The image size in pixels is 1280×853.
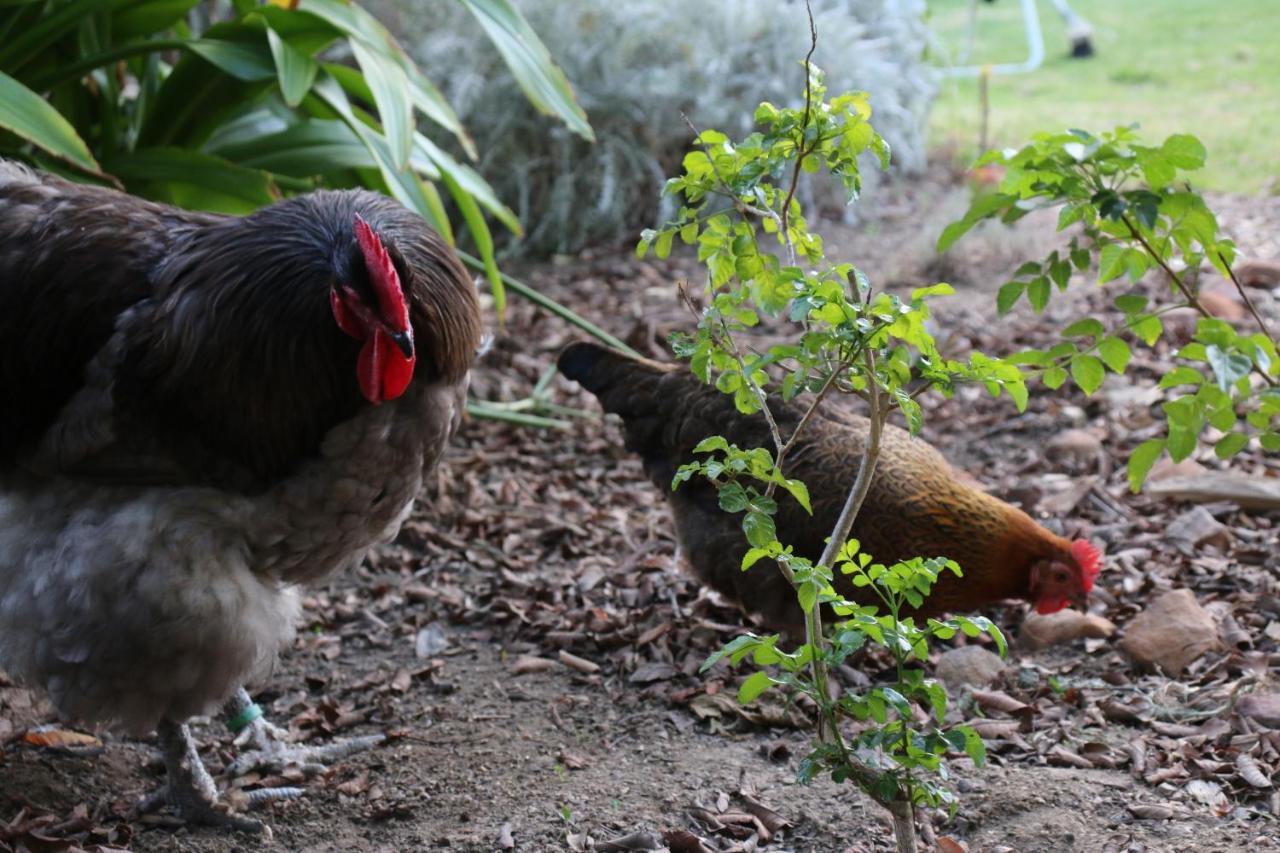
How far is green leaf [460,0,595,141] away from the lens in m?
4.28

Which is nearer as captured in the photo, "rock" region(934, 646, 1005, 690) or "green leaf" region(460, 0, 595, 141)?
"rock" region(934, 646, 1005, 690)

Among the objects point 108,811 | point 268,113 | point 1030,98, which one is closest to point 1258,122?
point 1030,98

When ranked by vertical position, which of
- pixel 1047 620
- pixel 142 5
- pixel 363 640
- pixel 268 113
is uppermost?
pixel 142 5

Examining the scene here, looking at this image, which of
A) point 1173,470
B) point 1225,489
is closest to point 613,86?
point 1173,470

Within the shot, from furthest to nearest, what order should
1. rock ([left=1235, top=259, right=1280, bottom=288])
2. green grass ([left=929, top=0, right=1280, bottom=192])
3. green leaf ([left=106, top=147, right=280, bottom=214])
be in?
green grass ([left=929, top=0, right=1280, bottom=192]) < rock ([left=1235, top=259, right=1280, bottom=288]) < green leaf ([left=106, top=147, right=280, bottom=214])

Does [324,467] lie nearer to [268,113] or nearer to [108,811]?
[108,811]

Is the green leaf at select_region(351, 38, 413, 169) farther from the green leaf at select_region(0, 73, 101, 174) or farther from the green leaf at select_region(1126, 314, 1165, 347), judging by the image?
the green leaf at select_region(1126, 314, 1165, 347)

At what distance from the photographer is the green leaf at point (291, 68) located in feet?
12.7

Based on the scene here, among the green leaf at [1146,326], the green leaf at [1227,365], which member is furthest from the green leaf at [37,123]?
the green leaf at [1227,365]

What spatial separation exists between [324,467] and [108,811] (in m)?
1.12

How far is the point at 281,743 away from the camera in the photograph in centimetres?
360

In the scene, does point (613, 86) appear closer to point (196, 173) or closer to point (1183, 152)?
point (196, 173)

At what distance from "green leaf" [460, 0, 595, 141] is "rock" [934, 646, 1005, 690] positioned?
2087mm

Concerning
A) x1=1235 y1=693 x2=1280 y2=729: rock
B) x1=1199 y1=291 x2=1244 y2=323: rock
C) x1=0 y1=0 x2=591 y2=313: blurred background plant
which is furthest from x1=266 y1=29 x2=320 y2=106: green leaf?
x1=1199 y1=291 x2=1244 y2=323: rock
